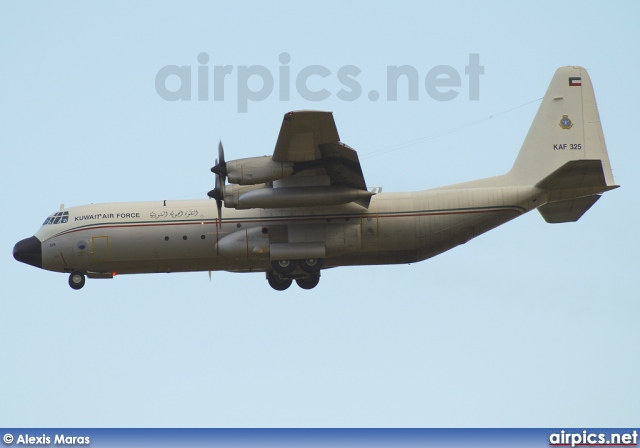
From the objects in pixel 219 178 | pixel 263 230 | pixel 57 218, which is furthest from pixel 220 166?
pixel 57 218

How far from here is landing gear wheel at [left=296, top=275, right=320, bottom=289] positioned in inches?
1449

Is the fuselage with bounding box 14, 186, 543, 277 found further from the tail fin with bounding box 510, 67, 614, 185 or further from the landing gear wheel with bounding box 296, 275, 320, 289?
the tail fin with bounding box 510, 67, 614, 185

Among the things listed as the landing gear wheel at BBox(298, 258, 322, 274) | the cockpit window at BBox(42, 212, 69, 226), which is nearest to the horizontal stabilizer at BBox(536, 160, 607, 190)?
the landing gear wheel at BBox(298, 258, 322, 274)

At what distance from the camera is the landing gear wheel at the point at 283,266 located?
35562 mm

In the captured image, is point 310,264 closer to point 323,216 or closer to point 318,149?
point 323,216

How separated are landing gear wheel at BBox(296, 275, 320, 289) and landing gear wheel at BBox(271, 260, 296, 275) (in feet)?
4.18

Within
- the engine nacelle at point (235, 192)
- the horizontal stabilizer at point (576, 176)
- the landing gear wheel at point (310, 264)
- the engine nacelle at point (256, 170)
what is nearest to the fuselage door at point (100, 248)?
the engine nacelle at point (235, 192)

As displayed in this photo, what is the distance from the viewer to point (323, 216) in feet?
116

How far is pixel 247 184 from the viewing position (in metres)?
33.1

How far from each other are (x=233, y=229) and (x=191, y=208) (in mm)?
1508

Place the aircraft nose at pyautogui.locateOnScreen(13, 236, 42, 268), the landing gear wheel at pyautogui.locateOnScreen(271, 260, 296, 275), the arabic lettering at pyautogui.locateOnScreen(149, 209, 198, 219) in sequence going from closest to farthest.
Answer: the landing gear wheel at pyautogui.locateOnScreen(271, 260, 296, 275), the arabic lettering at pyautogui.locateOnScreen(149, 209, 198, 219), the aircraft nose at pyautogui.locateOnScreen(13, 236, 42, 268)

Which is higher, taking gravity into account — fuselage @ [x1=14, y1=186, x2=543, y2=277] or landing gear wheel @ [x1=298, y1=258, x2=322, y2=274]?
fuselage @ [x1=14, y1=186, x2=543, y2=277]

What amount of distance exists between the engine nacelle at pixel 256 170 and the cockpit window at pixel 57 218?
6386mm

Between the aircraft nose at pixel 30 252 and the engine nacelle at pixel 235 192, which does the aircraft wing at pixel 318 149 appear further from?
the aircraft nose at pixel 30 252
